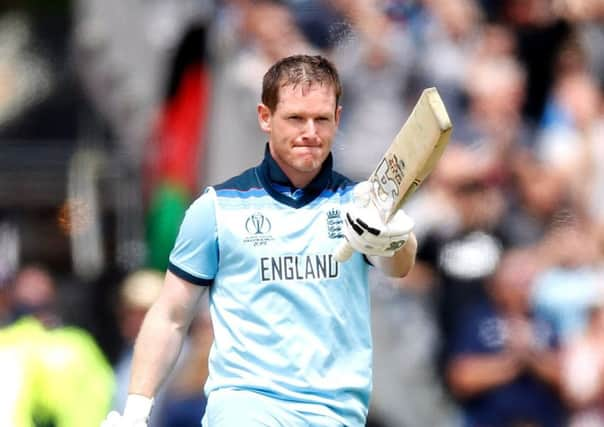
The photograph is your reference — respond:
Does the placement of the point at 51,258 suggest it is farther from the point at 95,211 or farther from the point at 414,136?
the point at 414,136

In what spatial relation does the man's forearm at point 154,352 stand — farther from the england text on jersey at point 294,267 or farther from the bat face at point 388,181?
the bat face at point 388,181

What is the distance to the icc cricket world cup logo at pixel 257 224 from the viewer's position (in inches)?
208

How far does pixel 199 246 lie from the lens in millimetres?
5305

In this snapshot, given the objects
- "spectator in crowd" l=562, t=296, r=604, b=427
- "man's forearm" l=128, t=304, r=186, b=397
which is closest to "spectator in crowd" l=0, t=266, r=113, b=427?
"man's forearm" l=128, t=304, r=186, b=397

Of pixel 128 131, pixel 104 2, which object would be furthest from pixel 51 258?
pixel 104 2

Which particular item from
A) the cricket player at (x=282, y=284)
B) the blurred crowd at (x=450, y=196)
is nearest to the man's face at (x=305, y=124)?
the cricket player at (x=282, y=284)

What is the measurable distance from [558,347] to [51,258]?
15.5 ft

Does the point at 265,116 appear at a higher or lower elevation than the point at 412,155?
higher

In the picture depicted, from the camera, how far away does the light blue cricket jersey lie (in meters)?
5.19

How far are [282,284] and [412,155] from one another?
2.33 feet

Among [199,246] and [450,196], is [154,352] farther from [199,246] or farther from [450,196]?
[450,196]

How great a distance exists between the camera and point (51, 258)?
506 inches

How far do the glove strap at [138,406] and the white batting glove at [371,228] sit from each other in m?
0.94

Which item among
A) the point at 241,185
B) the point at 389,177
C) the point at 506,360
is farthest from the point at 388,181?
the point at 506,360
